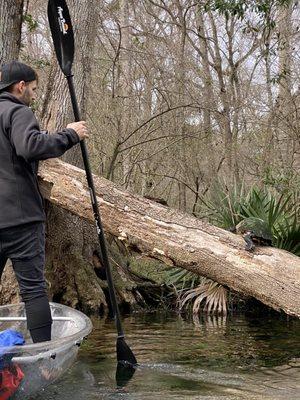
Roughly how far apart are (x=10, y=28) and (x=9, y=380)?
5346mm

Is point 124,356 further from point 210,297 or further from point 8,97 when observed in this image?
point 210,297

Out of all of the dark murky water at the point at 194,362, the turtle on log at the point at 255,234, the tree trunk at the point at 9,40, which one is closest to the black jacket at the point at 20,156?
the dark murky water at the point at 194,362

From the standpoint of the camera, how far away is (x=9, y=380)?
378 cm

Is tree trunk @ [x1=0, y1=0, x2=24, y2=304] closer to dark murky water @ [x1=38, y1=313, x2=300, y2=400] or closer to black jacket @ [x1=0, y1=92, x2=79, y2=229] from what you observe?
dark murky water @ [x1=38, y1=313, x2=300, y2=400]

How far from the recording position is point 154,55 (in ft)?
49.4

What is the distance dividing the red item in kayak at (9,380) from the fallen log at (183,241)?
261 centimetres

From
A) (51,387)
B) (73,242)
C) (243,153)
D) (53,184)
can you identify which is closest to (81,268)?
(73,242)

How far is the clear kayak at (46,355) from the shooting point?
373 cm

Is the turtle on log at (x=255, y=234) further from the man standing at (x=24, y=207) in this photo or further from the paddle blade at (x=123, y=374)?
the man standing at (x=24, y=207)

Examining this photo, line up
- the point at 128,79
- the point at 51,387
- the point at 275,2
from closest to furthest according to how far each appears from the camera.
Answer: the point at 51,387 < the point at 275,2 < the point at 128,79

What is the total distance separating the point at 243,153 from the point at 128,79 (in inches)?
131

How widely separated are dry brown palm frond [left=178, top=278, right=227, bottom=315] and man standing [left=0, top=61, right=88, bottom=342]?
193 inches

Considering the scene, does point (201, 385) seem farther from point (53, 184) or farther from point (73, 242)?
point (73, 242)

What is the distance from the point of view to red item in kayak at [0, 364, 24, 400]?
146 inches
